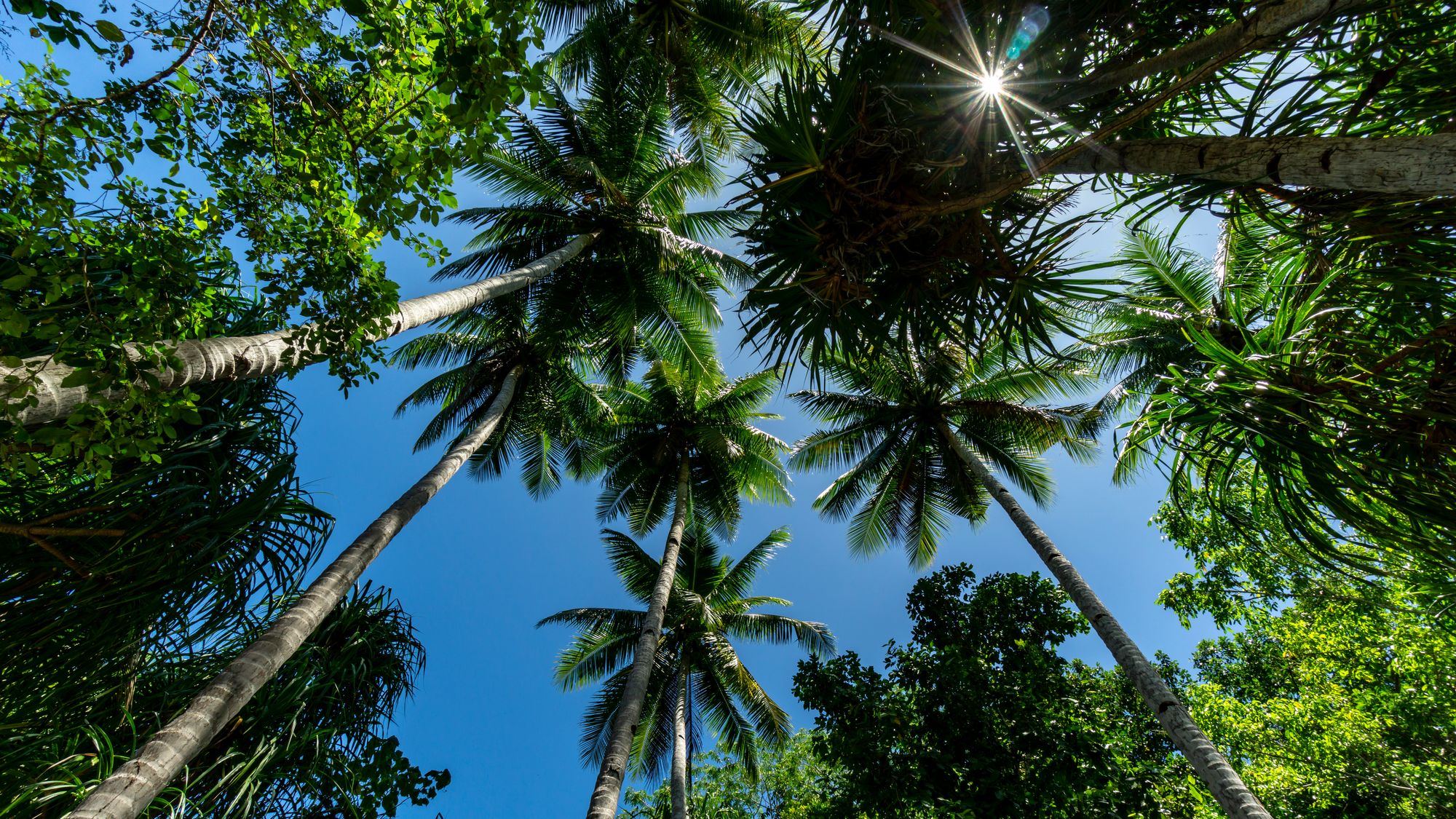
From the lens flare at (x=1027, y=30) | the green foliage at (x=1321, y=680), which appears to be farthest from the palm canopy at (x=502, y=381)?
the green foliage at (x=1321, y=680)

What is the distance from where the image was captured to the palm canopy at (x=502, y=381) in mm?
13195

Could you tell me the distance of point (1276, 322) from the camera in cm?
342

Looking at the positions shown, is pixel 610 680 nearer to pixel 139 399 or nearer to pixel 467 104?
pixel 139 399

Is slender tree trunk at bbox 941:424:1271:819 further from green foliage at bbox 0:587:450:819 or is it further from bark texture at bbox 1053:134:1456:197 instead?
green foliage at bbox 0:587:450:819

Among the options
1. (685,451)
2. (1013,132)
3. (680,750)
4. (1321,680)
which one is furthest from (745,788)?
(1013,132)

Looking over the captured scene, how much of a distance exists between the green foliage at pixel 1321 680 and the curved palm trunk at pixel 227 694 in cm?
801

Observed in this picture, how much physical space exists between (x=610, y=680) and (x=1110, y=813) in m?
11.3

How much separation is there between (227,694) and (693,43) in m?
12.4

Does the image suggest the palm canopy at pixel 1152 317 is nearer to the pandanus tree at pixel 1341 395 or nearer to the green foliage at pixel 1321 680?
the green foliage at pixel 1321 680

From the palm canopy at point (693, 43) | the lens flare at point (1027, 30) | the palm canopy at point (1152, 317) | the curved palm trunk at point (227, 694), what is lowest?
the curved palm trunk at point (227, 694)

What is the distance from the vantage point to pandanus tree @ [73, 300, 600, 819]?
3951 mm

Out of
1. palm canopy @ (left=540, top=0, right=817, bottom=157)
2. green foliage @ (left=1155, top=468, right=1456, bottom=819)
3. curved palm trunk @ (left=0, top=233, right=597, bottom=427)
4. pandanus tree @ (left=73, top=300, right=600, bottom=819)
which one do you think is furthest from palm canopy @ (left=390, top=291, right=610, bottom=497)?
green foliage @ (left=1155, top=468, right=1456, bottom=819)

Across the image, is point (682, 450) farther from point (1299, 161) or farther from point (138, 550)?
point (1299, 161)

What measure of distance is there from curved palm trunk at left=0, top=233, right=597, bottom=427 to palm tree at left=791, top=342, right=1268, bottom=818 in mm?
7752
